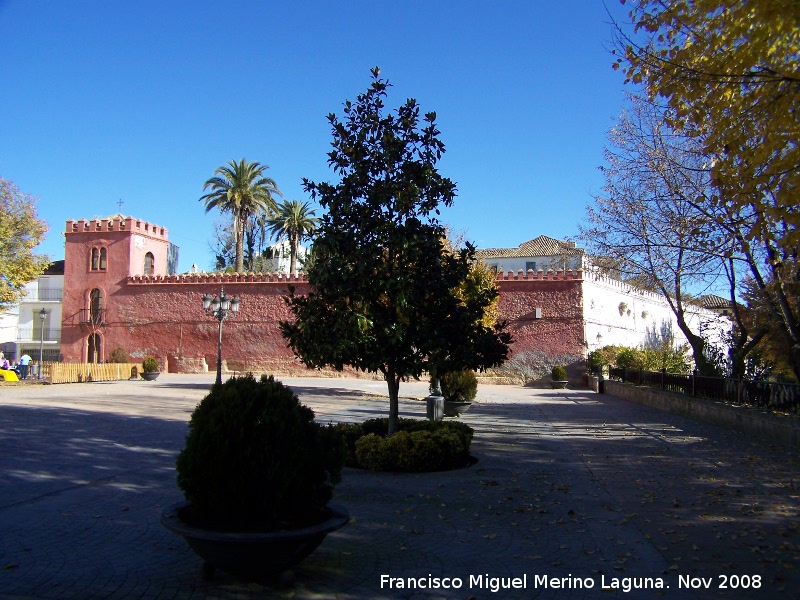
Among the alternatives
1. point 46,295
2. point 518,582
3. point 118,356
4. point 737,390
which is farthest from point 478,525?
point 46,295

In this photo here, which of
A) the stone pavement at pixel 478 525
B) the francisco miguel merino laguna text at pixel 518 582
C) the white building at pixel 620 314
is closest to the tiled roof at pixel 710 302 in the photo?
the white building at pixel 620 314

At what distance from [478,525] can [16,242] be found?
29.2 m

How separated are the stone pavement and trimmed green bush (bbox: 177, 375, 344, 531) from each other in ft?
1.63

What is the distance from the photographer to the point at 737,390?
14.6 meters

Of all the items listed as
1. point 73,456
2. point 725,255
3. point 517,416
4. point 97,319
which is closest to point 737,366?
point 517,416

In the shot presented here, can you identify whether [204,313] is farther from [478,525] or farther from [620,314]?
[478,525]

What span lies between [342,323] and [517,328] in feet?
94.6

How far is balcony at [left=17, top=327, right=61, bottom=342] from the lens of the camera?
55906mm

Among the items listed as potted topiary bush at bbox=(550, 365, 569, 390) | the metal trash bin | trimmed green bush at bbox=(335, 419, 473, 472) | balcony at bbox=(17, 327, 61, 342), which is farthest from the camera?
balcony at bbox=(17, 327, 61, 342)

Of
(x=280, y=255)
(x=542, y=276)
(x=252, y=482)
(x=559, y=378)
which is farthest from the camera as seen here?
(x=280, y=255)

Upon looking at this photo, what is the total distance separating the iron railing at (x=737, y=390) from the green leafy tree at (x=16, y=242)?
2617 cm

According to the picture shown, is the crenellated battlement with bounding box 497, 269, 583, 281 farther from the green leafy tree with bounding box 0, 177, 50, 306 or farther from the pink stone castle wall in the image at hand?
the green leafy tree with bounding box 0, 177, 50, 306

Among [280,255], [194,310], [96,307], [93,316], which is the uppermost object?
[280,255]

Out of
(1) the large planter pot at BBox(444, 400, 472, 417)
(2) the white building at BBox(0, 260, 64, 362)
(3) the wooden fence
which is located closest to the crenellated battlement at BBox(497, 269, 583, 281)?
(1) the large planter pot at BBox(444, 400, 472, 417)
